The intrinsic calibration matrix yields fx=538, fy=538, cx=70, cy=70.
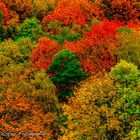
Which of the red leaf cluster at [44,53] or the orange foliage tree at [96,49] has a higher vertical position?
the orange foliage tree at [96,49]

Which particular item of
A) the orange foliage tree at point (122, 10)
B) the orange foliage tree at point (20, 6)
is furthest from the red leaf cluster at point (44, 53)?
the orange foliage tree at point (122, 10)

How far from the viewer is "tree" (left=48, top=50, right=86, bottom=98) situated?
67.0m

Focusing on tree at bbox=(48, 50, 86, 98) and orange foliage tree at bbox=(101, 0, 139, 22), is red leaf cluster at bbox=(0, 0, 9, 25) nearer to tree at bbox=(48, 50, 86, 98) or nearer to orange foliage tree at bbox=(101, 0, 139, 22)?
orange foliage tree at bbox=(101, 0, 139, 22)

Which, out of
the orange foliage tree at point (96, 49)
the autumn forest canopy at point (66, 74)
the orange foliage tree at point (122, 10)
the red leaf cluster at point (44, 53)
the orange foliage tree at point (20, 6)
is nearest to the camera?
the autumn forest canopy at point (66, 74)

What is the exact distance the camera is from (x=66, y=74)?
66.9m

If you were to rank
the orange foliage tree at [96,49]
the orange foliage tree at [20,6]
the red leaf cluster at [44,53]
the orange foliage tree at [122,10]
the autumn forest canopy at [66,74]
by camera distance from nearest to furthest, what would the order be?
the autumn forest canopy at [66,74] < the orange foliage tree at [96,49] < the red leaf cluster at [44,53] < the orange foliage tree at [20,6] < the orange foliage tree at [122,10]

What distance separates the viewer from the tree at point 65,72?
67.0 metres

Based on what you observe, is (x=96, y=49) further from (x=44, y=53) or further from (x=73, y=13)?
(x=73, y=13)

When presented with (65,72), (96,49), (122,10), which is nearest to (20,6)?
(122,10)

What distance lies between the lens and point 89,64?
2820 inches

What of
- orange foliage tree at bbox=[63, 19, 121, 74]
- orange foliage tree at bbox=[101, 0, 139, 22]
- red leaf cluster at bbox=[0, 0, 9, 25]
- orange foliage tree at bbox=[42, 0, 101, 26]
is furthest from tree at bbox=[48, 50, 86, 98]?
orange foliage tree at bbox=[101, 0, 139, 22]

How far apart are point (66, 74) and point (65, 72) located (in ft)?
1.10

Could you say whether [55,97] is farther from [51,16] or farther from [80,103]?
[51,16]

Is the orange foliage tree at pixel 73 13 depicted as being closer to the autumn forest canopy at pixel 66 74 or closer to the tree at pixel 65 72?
the autumn forest canopy at pixel 66 74
